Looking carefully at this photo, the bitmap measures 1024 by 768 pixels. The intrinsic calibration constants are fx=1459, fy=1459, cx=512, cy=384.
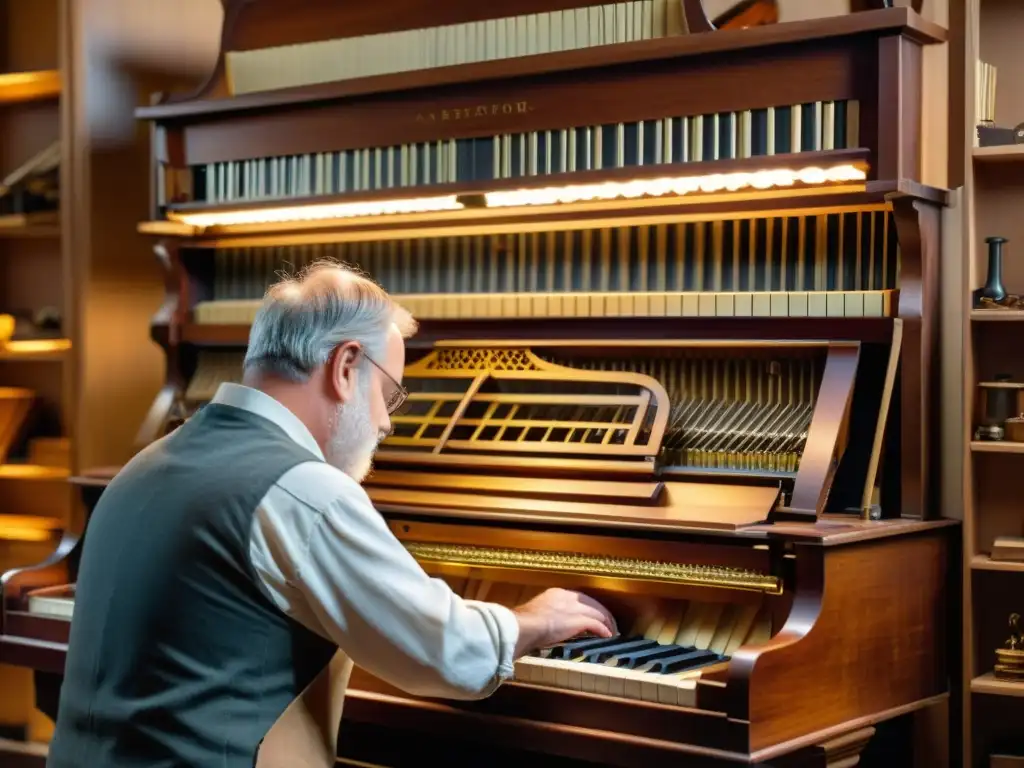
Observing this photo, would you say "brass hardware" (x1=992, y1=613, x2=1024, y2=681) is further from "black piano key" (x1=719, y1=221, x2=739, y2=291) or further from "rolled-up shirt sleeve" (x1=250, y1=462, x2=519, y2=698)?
"rolled-up shirt sleeve" (x1=250, y1=462, x2=519, y2=698)

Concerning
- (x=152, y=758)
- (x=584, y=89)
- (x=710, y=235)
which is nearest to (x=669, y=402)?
(x=710, y=235)

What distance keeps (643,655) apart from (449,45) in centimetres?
172

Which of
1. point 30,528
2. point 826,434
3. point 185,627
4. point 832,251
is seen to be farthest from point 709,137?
point 30,528

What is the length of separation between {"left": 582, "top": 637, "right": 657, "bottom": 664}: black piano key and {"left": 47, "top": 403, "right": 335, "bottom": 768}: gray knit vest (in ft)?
2.79

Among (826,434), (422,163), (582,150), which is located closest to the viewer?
(826,434)

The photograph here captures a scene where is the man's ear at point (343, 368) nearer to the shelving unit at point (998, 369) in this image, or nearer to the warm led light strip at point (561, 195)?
the warm led light strip at point (561, 195)

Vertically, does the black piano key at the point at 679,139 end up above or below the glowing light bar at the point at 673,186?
above

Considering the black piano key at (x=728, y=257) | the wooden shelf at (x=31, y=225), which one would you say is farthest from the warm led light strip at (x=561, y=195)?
the wooden shelf at (x=31, y=225)

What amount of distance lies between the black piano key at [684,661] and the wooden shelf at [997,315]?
3.36ft

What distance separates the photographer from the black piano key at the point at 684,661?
297cm

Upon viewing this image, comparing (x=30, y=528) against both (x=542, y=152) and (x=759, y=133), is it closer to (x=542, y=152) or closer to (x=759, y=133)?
(x=542, y=152)

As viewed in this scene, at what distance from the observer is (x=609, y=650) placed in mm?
3064

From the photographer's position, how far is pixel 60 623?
3748 millimetres

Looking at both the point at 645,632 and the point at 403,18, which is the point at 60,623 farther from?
the point at 403,18
